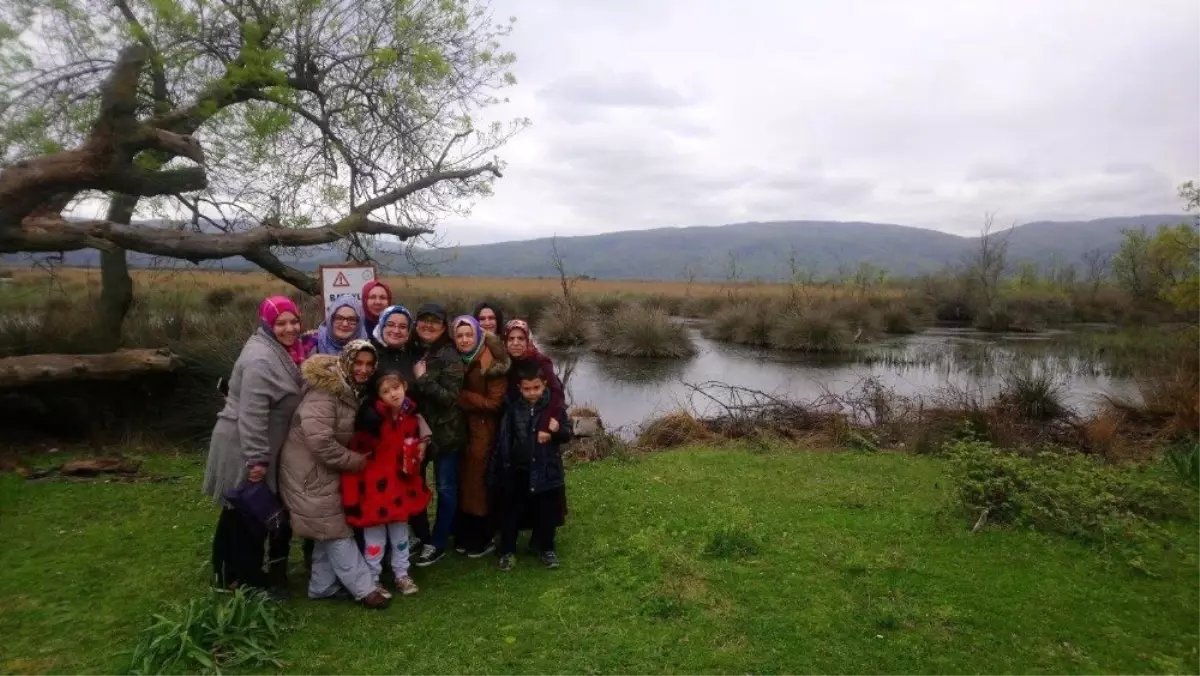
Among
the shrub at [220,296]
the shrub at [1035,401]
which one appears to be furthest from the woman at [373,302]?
the shrub at [220,296]

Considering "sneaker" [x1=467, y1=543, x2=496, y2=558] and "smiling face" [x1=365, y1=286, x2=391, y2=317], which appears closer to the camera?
"smiling face" [x1=365, y1=286, x2=391, y2=317]

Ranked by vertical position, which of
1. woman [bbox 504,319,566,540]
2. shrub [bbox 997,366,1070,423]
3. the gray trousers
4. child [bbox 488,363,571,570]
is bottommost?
shrub [bbox 997,366,1070,423]

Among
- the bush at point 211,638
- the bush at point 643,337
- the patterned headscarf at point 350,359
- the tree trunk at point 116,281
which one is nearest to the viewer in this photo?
the bush at point 211,638

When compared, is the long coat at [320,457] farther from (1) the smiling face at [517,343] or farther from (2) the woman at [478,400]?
(1) the smiling face at [517,343]

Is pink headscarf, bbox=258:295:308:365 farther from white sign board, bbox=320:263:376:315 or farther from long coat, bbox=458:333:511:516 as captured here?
white sign board, bbox=320:263:376:315

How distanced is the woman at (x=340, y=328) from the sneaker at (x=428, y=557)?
1.53m

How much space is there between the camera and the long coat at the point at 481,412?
15.6ft

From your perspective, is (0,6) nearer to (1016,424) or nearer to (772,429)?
(772,429)

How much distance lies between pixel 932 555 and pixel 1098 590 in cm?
97

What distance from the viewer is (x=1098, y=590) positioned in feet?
14.5

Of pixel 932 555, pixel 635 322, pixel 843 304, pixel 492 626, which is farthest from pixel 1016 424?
pixel 843 304

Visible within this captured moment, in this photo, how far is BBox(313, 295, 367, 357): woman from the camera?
457 cm

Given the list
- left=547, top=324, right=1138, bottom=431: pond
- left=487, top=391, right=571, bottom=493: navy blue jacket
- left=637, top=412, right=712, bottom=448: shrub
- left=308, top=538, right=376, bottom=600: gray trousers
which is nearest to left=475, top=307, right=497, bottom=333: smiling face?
left=487, top=391, right=571, bottom=493: navy blue jacket

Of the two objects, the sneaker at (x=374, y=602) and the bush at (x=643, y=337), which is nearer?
the sneaker at (x=374, y=602)
